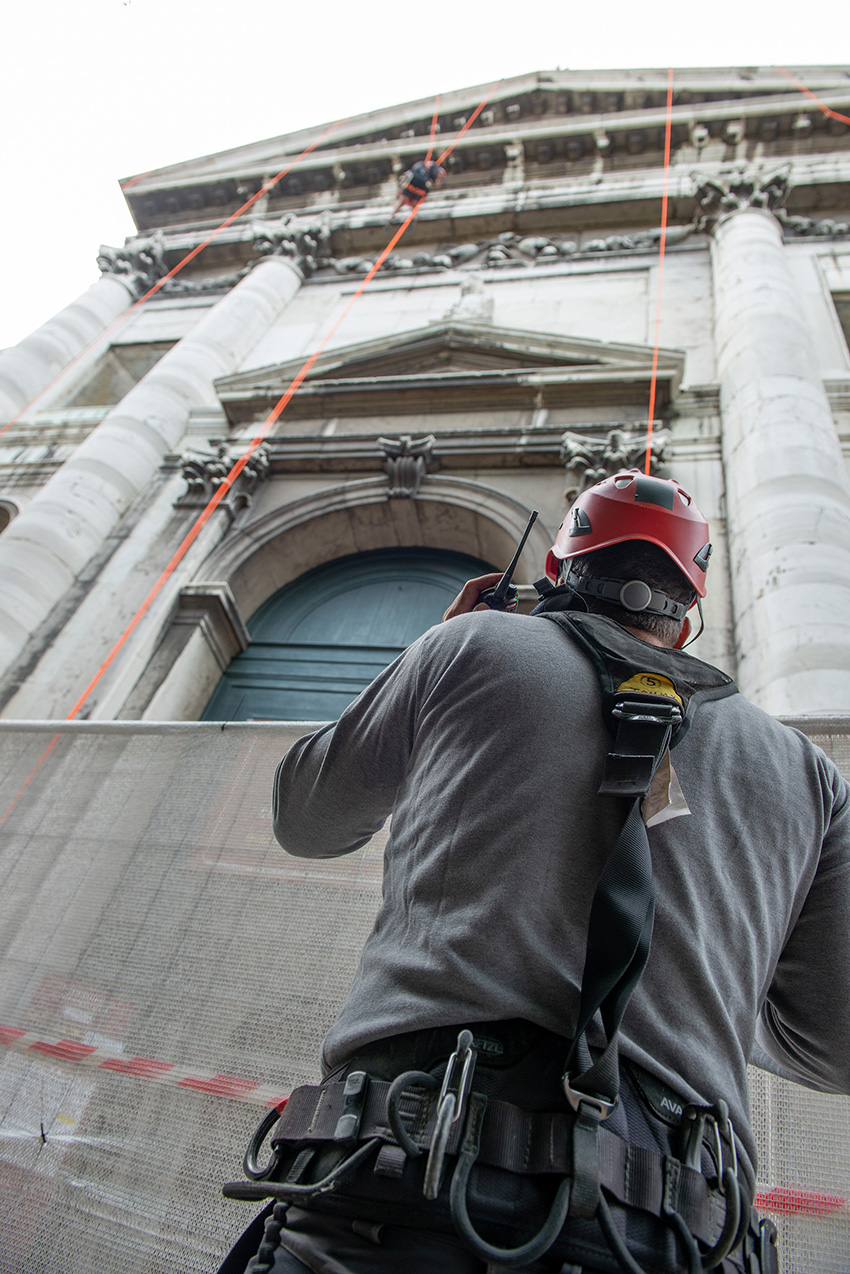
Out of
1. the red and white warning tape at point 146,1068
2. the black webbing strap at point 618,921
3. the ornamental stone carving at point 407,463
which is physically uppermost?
the ornamental stone carving at point 407,463

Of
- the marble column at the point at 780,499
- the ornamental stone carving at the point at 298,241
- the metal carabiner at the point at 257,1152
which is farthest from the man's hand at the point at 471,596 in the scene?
the ornamental stone carving at the point at 298,241

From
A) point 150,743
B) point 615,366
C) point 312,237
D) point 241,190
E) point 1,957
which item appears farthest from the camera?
point 241,190

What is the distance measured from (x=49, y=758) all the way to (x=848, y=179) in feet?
35.4

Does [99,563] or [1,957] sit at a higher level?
[99,563]

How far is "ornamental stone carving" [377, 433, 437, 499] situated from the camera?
6711mm

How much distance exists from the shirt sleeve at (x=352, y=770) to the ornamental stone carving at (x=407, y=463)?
17.0 ft

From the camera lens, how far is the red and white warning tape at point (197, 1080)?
164 centimetres

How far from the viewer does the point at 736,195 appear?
8820 millimetres

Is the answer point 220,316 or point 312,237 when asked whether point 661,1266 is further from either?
point 312,237

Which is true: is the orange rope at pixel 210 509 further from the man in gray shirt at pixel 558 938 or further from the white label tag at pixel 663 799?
the white label tag at pixel 663 799

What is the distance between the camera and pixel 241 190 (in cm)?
1250

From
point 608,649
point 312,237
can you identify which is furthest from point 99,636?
point 312,237

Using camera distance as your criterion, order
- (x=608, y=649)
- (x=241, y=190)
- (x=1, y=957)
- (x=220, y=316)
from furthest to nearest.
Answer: (x=241, y=190) → (x=220, y=316) → (x=1, y=957) → (x=608, y=649)

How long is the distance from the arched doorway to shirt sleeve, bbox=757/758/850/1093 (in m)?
4.63
